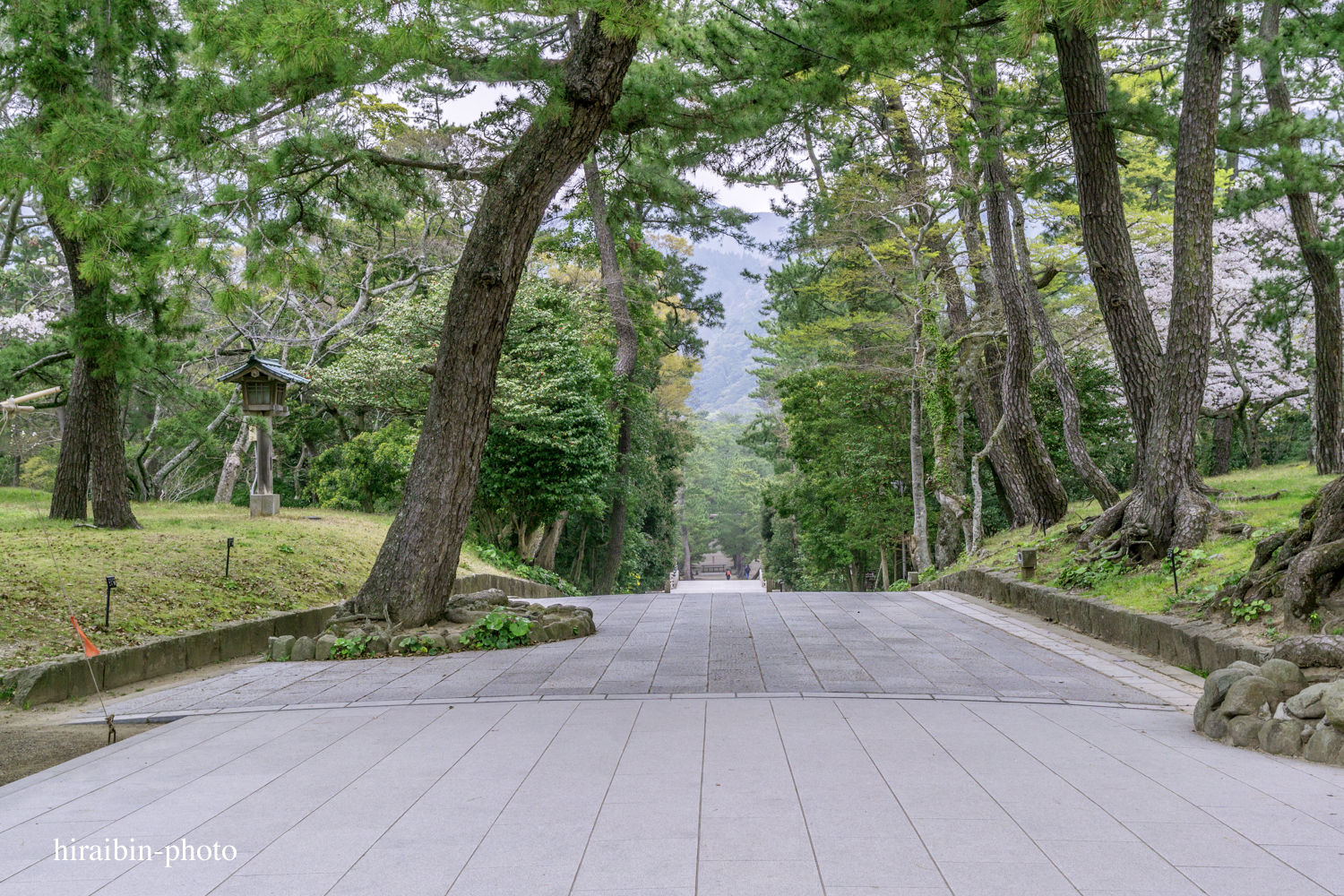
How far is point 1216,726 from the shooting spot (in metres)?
4.52

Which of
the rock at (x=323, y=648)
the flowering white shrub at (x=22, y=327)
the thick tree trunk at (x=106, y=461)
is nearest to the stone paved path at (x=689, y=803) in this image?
the rock at (x=323, y=648)

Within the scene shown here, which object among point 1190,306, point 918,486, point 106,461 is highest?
point 1190,306

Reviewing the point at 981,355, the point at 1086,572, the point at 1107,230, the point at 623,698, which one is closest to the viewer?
the point at 623,698

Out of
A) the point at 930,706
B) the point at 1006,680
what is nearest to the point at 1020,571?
the point at 1006,680

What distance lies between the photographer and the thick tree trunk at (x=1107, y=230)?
10.0 metres

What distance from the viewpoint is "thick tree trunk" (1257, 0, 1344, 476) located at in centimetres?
1240

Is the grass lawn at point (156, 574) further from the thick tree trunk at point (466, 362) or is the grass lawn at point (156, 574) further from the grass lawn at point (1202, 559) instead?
the grass lawn at point (1202, 559)

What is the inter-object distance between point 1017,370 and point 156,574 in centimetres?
1197

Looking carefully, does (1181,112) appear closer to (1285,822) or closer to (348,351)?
(1285,822)

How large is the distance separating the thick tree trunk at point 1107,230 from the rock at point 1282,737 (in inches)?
240

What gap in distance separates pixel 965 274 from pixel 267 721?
54.3 ft

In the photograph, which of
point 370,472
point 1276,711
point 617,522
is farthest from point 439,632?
point 617,522

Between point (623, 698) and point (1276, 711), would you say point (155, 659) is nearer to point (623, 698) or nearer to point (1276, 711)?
point (623, 698)

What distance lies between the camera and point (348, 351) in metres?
17.1
